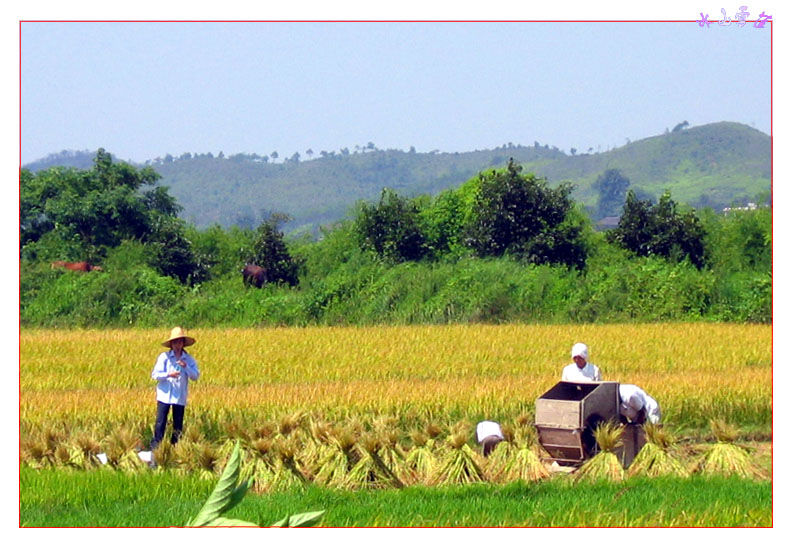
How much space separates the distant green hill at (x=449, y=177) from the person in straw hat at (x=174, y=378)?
11494 centimetres

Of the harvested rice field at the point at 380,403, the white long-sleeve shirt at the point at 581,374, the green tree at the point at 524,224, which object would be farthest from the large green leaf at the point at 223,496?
the green tree at the point at 524,224

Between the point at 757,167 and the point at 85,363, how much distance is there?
134m

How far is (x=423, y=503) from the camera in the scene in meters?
8.26

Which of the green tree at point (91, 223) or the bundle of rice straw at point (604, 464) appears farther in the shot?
the green tree at point (91, 223)

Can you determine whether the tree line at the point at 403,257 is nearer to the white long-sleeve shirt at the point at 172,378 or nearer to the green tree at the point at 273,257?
the green tree at the point at 273,257

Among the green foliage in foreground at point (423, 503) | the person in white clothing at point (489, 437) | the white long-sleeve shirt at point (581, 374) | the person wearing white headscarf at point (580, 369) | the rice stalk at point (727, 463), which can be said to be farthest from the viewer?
the person in white clothing at point (489, 437)

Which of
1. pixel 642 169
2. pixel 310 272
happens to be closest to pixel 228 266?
pixel 310 272

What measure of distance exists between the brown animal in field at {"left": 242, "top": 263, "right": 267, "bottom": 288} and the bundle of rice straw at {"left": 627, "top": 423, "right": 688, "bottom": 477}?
22108mm

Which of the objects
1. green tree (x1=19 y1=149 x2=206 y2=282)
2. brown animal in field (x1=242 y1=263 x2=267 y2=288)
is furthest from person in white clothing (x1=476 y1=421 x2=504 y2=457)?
green tree (x1=19 y1=149 x2=206 y2=282)

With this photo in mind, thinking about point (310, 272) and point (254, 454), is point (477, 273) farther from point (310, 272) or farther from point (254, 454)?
point (254, 454)

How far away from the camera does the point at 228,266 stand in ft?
112

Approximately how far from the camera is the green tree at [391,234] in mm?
30297

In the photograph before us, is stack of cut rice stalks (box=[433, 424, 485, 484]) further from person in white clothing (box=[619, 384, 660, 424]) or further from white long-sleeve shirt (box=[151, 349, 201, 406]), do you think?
white long-sleeve shirt (box=[151, 349, 201, 406])

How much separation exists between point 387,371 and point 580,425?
6.82m
